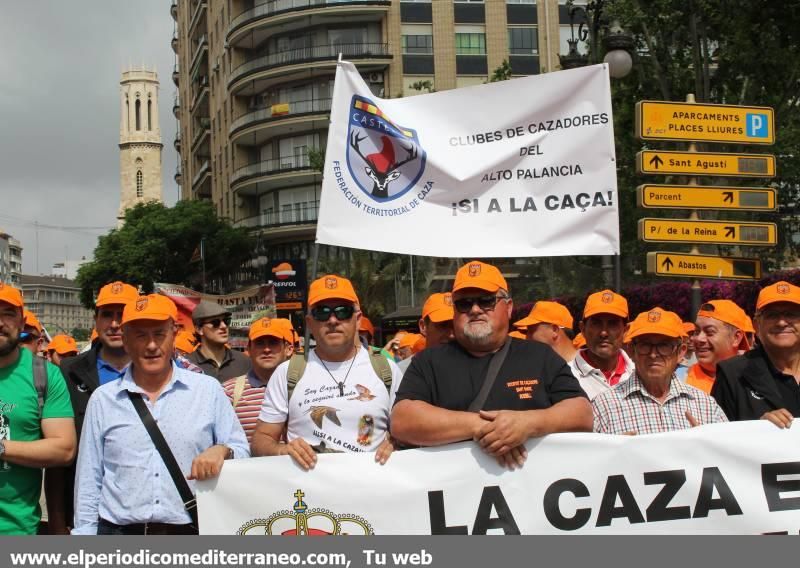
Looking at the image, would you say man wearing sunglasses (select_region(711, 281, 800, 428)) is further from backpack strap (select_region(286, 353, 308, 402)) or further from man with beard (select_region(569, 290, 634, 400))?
backpack strap (select_region(286, 353, 308, 402))

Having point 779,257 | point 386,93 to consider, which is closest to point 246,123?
point 386,93

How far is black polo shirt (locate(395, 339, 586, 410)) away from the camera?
4160 millimetres

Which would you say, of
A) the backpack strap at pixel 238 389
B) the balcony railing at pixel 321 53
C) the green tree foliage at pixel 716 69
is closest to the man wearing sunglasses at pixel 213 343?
the backpack strap at pixel 238 389

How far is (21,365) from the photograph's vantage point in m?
4.45

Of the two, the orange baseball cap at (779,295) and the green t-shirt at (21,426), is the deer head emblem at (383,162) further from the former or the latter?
the green t-shirt at (21,426)

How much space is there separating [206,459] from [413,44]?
50163mm

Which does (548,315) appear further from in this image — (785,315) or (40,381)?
(40,381)

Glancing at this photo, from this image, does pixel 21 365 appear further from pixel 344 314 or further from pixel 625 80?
pixel 625 80

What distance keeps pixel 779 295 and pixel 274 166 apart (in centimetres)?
5149

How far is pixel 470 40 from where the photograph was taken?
2058 inches

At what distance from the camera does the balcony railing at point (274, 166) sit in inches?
2119

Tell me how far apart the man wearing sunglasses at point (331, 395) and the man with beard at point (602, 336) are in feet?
6.06

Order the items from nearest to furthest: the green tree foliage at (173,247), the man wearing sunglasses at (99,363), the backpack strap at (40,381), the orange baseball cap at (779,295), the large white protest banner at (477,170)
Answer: the backpack strap at (40,381)
the orange baseball cap at (779,295)
the man wearing sunglasses at (99,363)
the large white protest banner at (477,170)
the green tree foliage at (173,247)

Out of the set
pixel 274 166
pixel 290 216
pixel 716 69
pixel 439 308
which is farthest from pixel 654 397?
pixel 274 166
